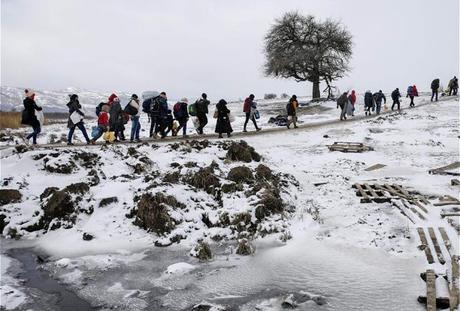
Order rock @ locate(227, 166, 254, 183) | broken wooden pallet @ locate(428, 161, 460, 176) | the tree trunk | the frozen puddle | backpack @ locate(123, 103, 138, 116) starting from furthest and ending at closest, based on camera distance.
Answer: the tree trunk
backpack @ locate(123, 103, 138, 116)
broken wooden pallet @ locate(428, 161, 460, 176)
rock @ locate(227, 166, 254, 183)
the frozen puddle

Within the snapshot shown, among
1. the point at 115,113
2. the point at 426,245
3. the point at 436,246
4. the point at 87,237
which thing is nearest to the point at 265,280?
the point at 426,245

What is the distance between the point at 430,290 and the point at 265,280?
2.17 metres

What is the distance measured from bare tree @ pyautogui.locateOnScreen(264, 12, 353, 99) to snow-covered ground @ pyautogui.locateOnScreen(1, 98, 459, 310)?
77.9 ft

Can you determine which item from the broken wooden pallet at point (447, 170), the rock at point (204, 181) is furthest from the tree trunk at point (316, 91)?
the rock at point (204, 181)

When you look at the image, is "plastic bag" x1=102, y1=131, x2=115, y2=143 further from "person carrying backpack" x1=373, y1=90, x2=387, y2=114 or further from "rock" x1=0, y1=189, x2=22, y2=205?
"person carrying backpack" x1=373, y1=90, x2=387, y2=114

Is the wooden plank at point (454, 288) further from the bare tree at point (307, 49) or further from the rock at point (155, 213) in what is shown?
the bare tree at point (307, 49)

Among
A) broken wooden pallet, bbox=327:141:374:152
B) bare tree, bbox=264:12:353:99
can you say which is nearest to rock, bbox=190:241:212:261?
broken wooden pallet, bbox=327:141:374:152

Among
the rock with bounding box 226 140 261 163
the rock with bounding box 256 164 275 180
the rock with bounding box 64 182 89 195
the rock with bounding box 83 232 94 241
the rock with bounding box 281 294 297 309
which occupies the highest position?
the rock with bounding box 226 140 261 163

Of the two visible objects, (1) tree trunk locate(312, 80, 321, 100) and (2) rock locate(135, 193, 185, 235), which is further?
(1) tree trunk locate(312, 80, 321, 100)

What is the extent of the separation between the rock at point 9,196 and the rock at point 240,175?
4.88m

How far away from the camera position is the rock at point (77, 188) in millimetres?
8995

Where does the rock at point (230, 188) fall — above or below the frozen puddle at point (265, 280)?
above

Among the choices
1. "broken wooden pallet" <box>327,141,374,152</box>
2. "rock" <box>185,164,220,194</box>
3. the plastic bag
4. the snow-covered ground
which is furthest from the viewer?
"broken wooden pallet" <box>327,141,374,152</box>

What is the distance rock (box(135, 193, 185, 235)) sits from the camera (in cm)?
795
